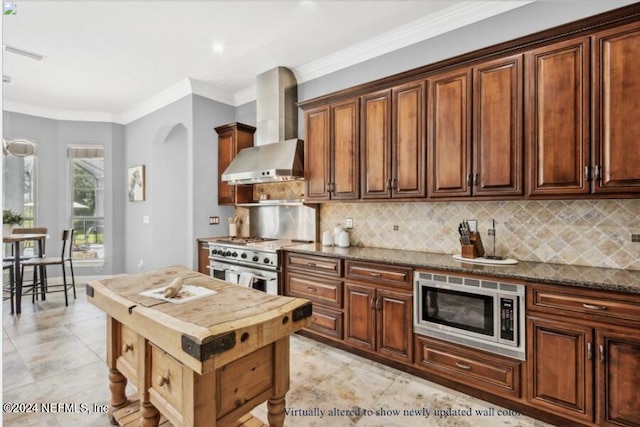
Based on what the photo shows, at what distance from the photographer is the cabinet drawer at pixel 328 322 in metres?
3.22

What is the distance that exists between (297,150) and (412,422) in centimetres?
290

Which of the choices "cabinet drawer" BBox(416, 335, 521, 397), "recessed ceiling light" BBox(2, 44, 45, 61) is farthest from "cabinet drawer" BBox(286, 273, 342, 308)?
"recessed ceiling light" BBox(2, 44, 45, 61)

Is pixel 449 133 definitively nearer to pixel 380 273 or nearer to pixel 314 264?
pixel 380 273

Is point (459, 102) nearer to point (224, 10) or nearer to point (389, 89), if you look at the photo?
point (389, 89)

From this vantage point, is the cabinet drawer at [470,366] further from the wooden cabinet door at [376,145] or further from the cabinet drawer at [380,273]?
the wooden cabinet door at [376,145]

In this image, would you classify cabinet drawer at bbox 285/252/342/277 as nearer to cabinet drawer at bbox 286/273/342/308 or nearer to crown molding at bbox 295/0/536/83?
cabinet drawer at bbox 286/273/342/308

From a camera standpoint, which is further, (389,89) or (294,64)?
(294,64)

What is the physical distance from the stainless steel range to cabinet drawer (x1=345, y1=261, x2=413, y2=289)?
91 cm

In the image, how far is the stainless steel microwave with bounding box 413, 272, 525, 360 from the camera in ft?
7.53

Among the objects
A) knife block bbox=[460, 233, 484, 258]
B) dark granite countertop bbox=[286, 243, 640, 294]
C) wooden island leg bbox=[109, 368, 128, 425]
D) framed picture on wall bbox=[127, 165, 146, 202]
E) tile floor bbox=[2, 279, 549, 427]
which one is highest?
framed picture on wall bbox=[127, 165, 146, 202]

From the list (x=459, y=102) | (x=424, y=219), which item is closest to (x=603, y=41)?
(x=459, y=102)

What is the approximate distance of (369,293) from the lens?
9.84 ft

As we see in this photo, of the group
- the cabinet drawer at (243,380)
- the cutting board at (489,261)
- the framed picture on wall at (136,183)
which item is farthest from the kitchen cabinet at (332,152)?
the framed picture on wall at (136,183)

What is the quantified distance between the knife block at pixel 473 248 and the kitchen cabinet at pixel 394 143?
56 centimetres
